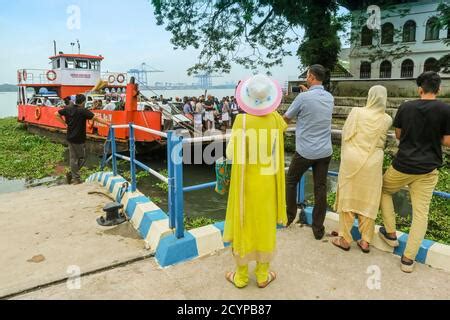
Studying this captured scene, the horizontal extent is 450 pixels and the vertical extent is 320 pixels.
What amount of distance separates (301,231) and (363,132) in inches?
44.8

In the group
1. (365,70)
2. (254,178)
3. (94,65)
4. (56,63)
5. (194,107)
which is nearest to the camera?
(254,178)

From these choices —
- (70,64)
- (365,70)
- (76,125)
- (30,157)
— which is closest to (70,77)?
(70,64)

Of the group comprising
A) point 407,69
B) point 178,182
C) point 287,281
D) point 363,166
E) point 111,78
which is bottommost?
point 287,281

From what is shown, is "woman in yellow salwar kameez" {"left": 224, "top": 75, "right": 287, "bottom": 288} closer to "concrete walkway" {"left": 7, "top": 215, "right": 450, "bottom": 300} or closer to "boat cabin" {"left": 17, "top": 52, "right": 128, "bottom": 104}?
"concrete walkway" {"left": 7, "top": 215, "right": 450, "bottom": 300}

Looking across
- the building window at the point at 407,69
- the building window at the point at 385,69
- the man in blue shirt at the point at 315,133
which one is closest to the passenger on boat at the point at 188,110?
the man in blue shirt at the point at 315,133

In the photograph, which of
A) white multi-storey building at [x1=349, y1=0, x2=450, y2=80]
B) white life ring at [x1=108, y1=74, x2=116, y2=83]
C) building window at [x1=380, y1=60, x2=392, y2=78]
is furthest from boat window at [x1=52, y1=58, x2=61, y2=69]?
building window at [x1=380, y1=60, x2=392, y2=78]

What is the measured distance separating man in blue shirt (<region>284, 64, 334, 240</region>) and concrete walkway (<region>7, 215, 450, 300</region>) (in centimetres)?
52

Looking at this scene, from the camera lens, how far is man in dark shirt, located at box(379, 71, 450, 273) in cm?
257

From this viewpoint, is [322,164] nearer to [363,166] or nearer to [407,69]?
[363,166]

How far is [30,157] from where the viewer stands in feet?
38.0

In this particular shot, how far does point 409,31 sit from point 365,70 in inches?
155
